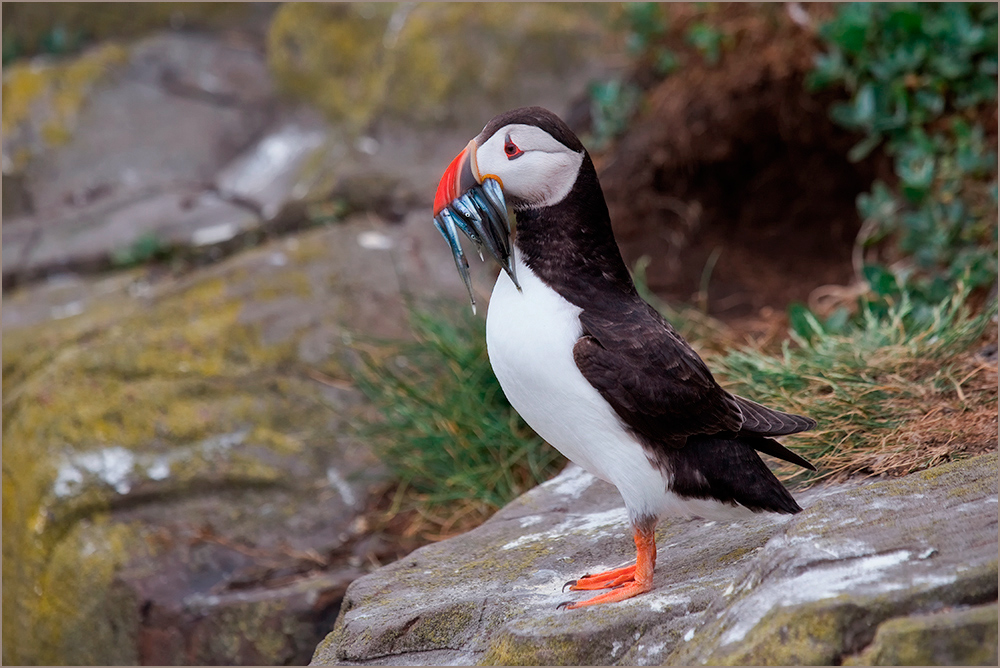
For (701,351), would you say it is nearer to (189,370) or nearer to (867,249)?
(867,249)

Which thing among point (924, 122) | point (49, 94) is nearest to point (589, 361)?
point (924, 122)

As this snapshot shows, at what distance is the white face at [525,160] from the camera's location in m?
2.67

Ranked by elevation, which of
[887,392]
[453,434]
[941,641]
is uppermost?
[941,641]

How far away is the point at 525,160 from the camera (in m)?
2.69

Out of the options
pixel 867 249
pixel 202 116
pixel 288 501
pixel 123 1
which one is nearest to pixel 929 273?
pixel 867 249

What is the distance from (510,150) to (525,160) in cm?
5

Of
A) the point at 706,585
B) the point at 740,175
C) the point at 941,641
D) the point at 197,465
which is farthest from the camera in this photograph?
the point at 740,175

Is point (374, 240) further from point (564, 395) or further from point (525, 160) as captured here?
point (564, 395)

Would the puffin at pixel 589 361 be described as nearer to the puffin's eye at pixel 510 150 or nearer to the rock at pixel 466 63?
the puffin's eye at pixel 510 150

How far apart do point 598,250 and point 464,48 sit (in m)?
4.44

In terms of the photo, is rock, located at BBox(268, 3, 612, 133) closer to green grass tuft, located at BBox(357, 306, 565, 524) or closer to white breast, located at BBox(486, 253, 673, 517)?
green grass tuft, located at BBox(357, 306, 565, 524)

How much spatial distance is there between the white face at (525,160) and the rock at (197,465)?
2251mm

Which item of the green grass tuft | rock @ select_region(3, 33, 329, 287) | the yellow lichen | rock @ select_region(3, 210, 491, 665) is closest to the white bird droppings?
rock @ select_region(3, 210, 491, 665)

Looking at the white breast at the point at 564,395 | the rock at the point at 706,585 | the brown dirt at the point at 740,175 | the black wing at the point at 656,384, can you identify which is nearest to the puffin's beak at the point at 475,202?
the white breast at the point at 564,395
